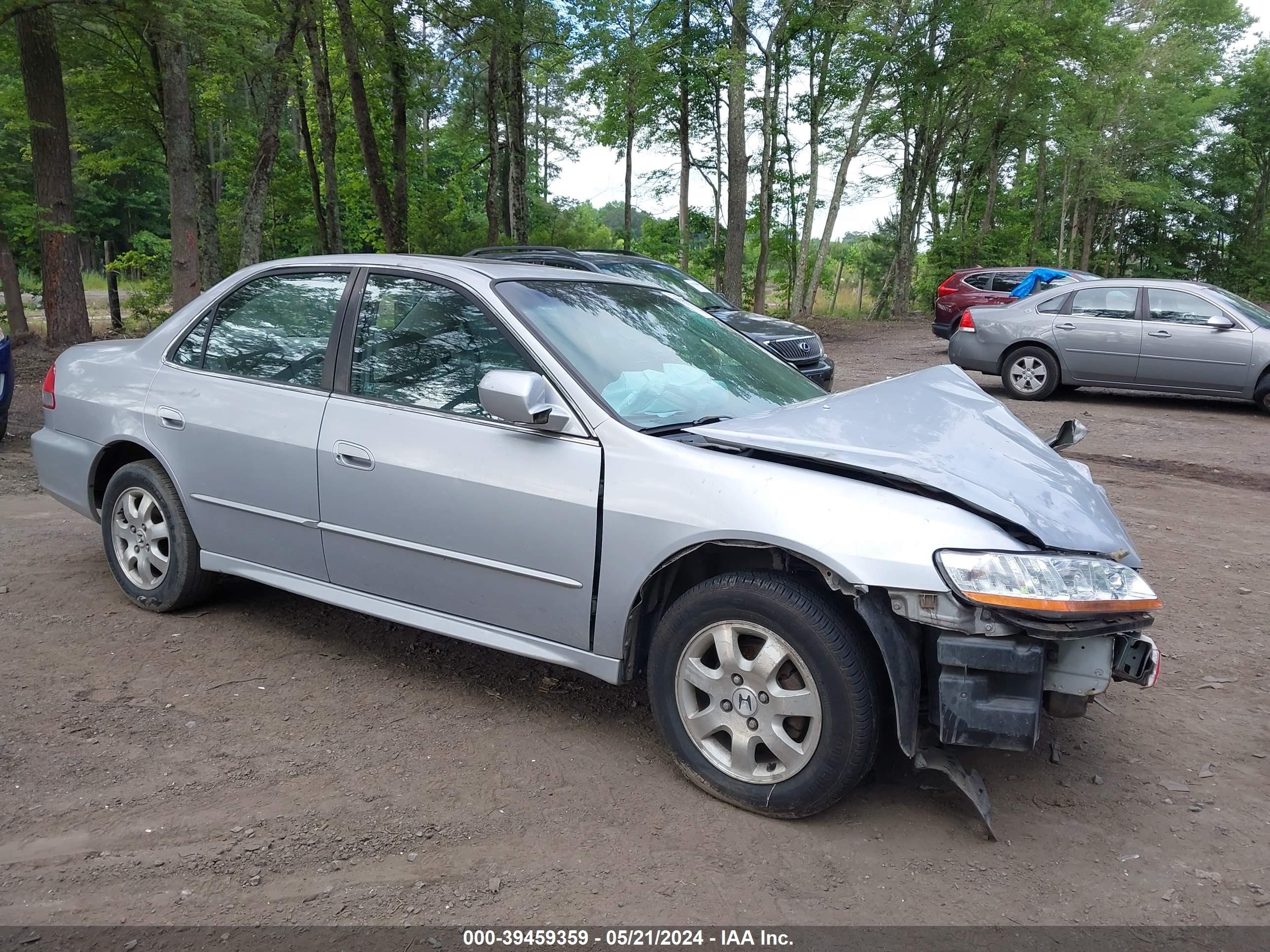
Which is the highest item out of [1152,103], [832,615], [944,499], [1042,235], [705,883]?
[1152,103]

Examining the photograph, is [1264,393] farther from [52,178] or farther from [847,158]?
[847,158]

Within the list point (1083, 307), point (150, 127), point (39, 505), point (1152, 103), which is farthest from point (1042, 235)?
point (39, 505)

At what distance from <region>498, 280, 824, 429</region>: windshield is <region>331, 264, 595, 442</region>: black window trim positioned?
10 centimetres

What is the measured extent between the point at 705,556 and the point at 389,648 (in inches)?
71.5

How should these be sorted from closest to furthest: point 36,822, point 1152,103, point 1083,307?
1. point 36,822
2. point 1083,307
3. point 1152,103

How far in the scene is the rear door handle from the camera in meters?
4.32

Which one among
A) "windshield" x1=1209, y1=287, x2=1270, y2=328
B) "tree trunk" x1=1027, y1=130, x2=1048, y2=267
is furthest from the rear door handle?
"tree trunk" x1=1027, y1=130, x2=1048, y2=267

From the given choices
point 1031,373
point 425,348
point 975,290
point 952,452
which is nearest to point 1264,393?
point 1031,373

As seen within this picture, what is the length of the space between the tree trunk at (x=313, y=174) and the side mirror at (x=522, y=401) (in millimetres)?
20511

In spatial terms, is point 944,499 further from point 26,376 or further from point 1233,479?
point 26,376

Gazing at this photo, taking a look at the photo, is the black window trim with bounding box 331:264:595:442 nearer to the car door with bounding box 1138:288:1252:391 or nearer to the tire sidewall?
the tire sidewall

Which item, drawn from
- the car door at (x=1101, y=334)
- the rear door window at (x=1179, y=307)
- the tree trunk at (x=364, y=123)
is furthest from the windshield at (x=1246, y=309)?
the tree trunk at (x=364, y=123)

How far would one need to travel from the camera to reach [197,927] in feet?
8.07

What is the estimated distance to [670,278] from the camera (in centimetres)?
1204
